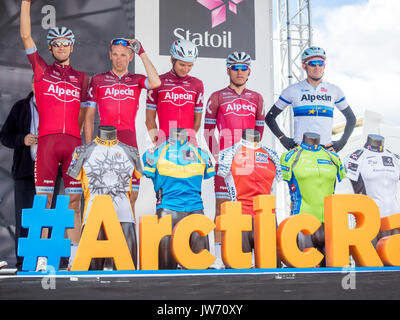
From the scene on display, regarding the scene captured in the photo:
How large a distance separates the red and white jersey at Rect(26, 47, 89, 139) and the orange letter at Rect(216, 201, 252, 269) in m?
1.58

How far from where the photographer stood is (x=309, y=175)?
14.7ft

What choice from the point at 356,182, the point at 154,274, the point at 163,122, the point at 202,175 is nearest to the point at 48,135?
the point at 163,122

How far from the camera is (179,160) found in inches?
169

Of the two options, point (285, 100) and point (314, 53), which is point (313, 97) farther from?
point (314, 53)

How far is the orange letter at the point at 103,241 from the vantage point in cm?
380

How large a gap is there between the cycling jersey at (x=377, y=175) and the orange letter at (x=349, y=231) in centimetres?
64

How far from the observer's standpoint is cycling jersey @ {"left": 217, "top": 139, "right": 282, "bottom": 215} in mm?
4398

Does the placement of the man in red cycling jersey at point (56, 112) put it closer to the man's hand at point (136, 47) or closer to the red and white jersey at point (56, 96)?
the red and white jersey at point (56, 96)

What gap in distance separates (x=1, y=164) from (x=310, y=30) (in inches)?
150

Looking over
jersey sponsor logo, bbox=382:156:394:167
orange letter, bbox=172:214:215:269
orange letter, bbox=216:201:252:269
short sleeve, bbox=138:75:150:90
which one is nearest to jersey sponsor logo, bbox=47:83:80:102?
short sleeve, bbox=138:75:150:90

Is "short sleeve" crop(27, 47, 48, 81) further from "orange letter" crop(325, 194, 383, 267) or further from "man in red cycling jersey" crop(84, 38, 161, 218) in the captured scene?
"orange letter" crop(325, 194, 383, 267)

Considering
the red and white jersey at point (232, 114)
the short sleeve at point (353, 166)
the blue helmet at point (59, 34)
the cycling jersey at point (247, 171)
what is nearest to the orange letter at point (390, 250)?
the short sleeve at point (353, 166)

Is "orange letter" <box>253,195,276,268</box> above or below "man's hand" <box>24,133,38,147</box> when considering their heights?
below
